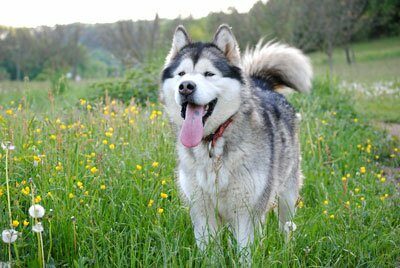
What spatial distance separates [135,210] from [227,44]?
139 cm

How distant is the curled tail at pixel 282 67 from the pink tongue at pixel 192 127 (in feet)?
4.69

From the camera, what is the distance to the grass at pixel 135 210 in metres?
2.66

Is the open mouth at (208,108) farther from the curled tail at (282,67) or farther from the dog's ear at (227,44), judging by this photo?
the curled tail at (282,67)

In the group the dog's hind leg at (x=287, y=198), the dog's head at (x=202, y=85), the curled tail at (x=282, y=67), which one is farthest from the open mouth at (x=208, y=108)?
the curled tail at (x=282, y=67)

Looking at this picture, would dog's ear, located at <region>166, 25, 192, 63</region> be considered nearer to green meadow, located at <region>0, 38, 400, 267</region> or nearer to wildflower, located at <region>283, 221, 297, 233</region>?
green meadow, located at <region>0, 38, 400, 267</region>

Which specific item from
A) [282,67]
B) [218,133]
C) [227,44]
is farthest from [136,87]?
[218,133]

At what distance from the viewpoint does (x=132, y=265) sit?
8.12ft

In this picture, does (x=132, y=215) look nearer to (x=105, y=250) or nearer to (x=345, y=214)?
(x=105, y=250)

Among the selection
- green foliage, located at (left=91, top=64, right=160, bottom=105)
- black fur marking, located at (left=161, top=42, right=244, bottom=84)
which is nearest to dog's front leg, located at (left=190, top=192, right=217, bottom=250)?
black fur marking, located at (left=161, top=42, right=244, bottom=84)

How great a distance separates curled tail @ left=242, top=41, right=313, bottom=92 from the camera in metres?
4.43

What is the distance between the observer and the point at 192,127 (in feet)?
10.00

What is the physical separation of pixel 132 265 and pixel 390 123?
713 centimetres

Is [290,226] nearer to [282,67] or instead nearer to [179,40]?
[179,40]

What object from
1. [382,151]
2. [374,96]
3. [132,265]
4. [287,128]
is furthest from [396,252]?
[374,96]
